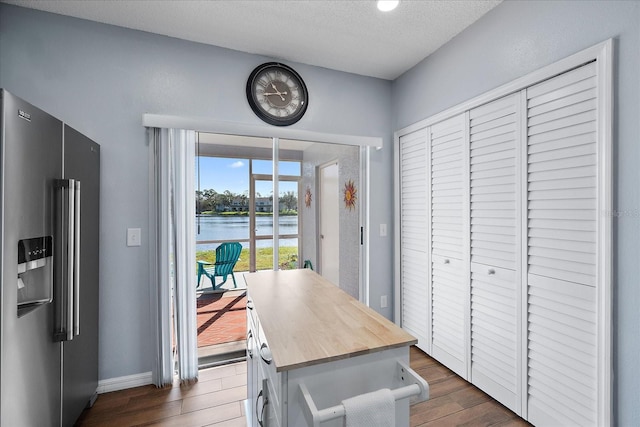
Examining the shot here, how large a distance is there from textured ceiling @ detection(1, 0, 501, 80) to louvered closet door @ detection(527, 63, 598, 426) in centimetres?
90

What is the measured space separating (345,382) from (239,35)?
2.45 metres

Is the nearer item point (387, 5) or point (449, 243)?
point (387, 5)

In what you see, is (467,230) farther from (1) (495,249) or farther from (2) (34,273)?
(2) (34,273)

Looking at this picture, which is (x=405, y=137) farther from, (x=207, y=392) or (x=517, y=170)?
(x=207, y=392)

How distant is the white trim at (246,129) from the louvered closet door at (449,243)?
27.7 inches

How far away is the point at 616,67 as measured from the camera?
139cm

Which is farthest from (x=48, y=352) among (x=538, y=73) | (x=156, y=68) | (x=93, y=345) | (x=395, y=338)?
(x=538, y=73)

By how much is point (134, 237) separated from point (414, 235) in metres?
2.37

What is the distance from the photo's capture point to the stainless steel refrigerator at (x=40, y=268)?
1144 millimetres

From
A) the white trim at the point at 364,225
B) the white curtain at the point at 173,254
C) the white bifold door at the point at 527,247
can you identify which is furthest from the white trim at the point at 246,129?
the white bifold door at the point at 527,247

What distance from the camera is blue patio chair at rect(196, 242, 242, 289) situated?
2.51 m

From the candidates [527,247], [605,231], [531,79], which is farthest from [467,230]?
[531,79]

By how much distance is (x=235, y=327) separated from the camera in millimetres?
2734

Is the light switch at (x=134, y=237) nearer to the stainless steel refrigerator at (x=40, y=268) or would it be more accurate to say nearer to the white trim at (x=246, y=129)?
the stainless steel refrigerator at (x=40, y=268)
